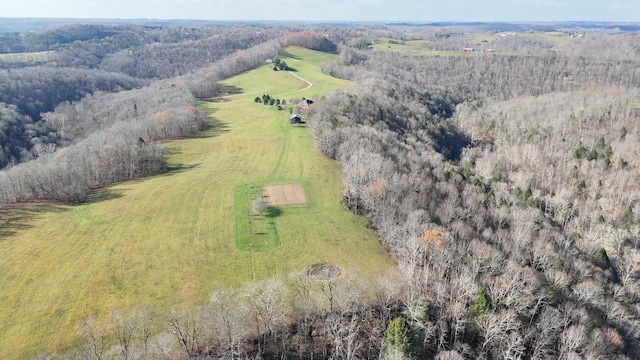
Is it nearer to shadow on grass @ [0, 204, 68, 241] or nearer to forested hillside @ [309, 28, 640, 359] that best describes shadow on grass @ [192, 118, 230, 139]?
forested hillside @ [309, 28, 640, 359]

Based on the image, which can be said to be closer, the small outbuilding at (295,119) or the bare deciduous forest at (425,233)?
A: the bare deciduous forest at (425,233)

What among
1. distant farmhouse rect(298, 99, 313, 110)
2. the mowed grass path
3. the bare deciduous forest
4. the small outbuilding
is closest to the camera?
the bare deciduous forest

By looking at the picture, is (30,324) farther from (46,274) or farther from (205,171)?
(205,171)

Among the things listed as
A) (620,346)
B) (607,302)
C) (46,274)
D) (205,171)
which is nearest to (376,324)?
(620,346)

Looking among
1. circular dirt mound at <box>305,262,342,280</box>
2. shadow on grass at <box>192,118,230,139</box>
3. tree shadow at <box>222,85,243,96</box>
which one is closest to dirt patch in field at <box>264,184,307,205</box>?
circular dirt mound at <box>305,262,342,280</box>

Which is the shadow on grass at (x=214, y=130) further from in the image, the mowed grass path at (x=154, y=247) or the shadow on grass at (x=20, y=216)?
the shadow on grass at (x=20, y=216)

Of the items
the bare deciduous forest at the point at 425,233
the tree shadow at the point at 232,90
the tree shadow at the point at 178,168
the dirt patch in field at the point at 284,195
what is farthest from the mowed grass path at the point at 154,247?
the tree shadow at the point at 232,90

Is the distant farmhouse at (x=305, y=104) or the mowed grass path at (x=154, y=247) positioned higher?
the distant farmhouse at (x=305, y=104)
